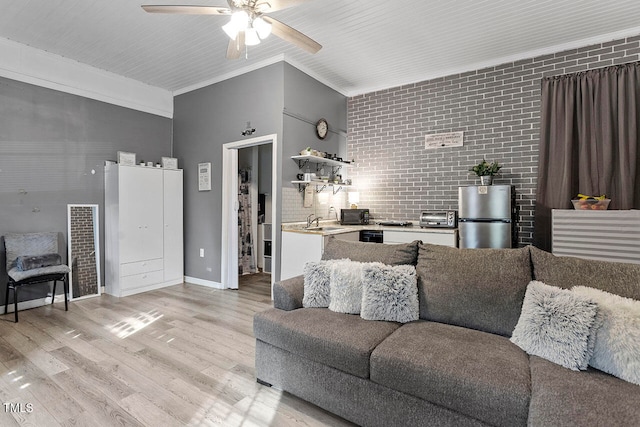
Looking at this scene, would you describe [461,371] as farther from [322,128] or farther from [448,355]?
[322,128]

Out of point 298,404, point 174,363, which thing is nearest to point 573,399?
point 298,404

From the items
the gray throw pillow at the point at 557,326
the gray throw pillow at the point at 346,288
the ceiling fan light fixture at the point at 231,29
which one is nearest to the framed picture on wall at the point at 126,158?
the ceiling fan light fixture at the point at 231,29

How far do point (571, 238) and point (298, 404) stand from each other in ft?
10.1

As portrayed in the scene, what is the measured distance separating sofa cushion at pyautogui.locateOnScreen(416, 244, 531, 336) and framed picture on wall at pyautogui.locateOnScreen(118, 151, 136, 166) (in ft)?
13.3

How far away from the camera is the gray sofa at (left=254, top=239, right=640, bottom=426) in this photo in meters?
1.30

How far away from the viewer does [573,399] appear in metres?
1.24

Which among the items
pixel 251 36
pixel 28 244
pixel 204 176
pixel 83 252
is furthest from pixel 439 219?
pixel 28 244

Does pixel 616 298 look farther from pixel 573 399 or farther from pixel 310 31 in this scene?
pixel 310 31

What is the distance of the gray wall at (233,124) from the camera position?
13.3 feet

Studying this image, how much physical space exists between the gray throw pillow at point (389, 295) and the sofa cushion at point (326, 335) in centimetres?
7

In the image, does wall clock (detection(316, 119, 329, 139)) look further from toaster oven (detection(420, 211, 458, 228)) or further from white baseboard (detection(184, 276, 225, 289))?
white baseboard (detection(184, 276, 225, 289))

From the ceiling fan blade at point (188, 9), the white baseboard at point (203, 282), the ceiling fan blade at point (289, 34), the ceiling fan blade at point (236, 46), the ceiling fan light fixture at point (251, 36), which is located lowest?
the white baseboard at point (203, 282)

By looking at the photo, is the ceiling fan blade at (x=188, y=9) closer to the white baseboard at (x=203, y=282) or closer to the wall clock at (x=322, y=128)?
the wall clock at (x=322, y=128)

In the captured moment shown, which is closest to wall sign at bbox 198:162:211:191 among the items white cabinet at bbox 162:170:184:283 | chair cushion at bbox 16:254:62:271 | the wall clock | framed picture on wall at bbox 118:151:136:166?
white cabinet at bbox 162:170:184:283
